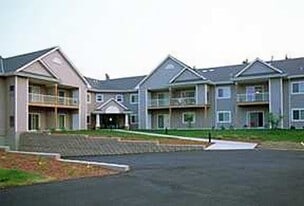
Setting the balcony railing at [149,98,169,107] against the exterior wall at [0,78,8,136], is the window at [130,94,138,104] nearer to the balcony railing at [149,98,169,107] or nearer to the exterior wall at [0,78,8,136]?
the balcony railing at [149,98,169,107]

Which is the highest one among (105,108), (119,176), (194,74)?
(194,74)

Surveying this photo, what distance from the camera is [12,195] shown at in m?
9.32

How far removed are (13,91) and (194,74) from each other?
64.4ft

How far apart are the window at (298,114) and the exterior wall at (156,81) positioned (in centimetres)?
1343

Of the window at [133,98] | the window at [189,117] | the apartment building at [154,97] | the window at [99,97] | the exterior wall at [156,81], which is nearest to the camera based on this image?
the apartment building at [154,97]

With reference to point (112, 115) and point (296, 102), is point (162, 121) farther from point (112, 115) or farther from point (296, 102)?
point (296, 102)

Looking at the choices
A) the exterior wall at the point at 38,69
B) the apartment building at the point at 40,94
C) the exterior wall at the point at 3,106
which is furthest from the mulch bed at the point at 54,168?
the exterior wall at the point at 38,69

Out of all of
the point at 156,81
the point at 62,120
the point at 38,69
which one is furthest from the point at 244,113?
the point at 38,69

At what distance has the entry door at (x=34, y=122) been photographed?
39188mm

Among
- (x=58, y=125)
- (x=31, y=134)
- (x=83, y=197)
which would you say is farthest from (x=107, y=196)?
(x=58, y=125)

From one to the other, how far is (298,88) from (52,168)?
32219 mm

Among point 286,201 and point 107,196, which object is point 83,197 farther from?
point 286,201

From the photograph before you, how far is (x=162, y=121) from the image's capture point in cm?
4891

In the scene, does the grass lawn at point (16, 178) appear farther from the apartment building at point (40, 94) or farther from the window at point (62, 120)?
the window at point (62, 120)
